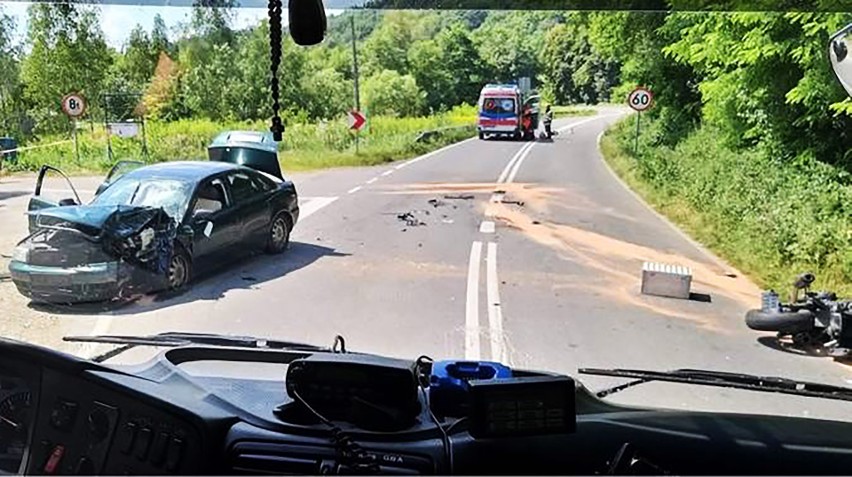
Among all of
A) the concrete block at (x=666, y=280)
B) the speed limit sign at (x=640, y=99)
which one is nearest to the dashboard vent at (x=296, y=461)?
the concrete block at (x=666, y=280)

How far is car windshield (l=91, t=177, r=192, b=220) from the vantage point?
236cm

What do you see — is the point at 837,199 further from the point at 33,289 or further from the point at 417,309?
the point at 33,289

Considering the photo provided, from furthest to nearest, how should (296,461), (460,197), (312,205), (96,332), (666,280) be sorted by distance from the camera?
(460,197)
(312,205)
(666,280)
(96,332)
(296,461)

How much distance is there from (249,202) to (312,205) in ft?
1.00

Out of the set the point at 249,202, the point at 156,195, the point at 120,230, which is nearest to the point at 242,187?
the point at 249,202

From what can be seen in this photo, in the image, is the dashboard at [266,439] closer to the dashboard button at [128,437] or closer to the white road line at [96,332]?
the dashboard button at [128,437]

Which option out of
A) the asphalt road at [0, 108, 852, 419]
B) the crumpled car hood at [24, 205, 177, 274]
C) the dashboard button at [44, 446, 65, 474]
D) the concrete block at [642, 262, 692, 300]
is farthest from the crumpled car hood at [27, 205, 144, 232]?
the concrete block at [642, 262, 692, 300]

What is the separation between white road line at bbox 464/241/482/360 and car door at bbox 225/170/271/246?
0.74m

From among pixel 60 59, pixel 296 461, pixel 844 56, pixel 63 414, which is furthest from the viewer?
pixel 60 59

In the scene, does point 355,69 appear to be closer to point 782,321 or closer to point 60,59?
point 60,59

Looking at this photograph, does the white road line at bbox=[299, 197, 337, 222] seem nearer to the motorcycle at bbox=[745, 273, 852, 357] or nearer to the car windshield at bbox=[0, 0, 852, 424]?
the car windshield at bbox=[0, 0, 852, 424]

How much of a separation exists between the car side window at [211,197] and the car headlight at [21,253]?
522mm

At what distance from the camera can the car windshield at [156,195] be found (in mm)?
2355

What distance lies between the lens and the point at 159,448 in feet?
4.33
